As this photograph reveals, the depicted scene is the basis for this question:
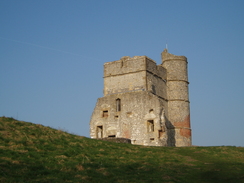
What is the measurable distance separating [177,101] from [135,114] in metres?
5.51

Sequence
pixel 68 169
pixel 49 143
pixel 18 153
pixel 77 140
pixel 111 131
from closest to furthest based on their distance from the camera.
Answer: pixel 68 169
pixel 18 153
pixel 49 143
pixel 77 140
pixel 111 131

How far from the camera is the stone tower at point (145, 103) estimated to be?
32750mm

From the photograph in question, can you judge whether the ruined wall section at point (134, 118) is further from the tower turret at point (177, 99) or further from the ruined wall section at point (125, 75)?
the tower turret at point (177, 99)

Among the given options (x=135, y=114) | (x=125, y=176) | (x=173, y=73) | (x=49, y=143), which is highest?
(x=173, y=73)

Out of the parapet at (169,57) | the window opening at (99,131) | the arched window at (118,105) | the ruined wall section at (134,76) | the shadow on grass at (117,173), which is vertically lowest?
the shadow on grass at (117,173)

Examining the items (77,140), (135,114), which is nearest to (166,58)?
(135,114)

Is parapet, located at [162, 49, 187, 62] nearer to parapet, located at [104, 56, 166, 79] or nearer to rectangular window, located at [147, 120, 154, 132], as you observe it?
parapet, located at [104, 56, 166, 79]

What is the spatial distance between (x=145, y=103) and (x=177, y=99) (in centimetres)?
500

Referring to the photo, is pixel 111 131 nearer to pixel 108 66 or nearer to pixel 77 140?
Result: pixel 108 66

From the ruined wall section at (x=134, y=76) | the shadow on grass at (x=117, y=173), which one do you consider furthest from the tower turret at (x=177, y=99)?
the shadow on grass at (x=117, y=173)

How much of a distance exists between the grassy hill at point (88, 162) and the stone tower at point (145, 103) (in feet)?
33.1

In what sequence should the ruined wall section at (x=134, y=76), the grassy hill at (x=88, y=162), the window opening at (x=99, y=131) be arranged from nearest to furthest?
the grassy hill at (x=88, y=162), the ruined wall section at (x=134, y=76), the window opening at (x=99, y=131)

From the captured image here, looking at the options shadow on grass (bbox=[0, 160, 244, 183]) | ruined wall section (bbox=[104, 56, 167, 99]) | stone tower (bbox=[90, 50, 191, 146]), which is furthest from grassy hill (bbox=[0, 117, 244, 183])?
ruined wall section (bbox=[104, 56, 167, 99])

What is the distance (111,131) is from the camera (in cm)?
3419
